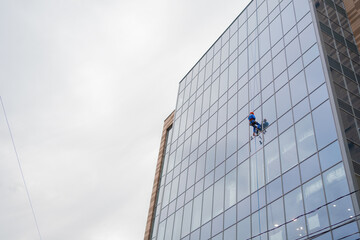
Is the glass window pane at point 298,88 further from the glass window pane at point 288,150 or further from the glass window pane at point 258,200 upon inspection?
the glass window pane at point 258,200

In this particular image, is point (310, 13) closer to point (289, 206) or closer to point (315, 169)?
point (315, 169)

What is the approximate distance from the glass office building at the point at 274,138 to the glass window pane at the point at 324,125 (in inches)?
2.5

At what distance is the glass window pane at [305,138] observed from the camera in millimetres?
20719

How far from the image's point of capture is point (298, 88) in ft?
78.1

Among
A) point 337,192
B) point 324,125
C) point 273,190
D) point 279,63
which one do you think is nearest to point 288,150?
point 273,190

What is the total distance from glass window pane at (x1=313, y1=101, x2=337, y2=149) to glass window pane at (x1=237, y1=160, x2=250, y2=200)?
20.6ft

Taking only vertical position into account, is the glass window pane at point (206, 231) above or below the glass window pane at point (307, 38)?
below

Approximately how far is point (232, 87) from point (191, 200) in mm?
10157

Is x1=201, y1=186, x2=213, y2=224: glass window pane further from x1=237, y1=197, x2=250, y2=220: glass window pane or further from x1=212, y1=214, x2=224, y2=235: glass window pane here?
x1=237, y1=197, x2=250, y2=220: glass window pane

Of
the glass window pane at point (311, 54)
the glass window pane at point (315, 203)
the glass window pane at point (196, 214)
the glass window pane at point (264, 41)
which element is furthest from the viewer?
the glass window pane at point (264, 41)

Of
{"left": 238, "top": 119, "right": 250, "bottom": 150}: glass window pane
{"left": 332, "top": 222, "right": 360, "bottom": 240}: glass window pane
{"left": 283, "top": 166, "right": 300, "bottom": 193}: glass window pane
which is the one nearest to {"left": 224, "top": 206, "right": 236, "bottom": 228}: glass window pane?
{"left": 238, "top": 119, "right": 250, "bottom": 150}: glass window pane

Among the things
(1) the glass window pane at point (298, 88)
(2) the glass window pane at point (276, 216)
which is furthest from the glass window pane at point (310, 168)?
(1) the glass window pane at point (298, 88)

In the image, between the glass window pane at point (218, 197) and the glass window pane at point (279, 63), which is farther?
the glass window pane at point (218, 197)

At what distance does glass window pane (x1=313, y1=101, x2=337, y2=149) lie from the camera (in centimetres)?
1977
